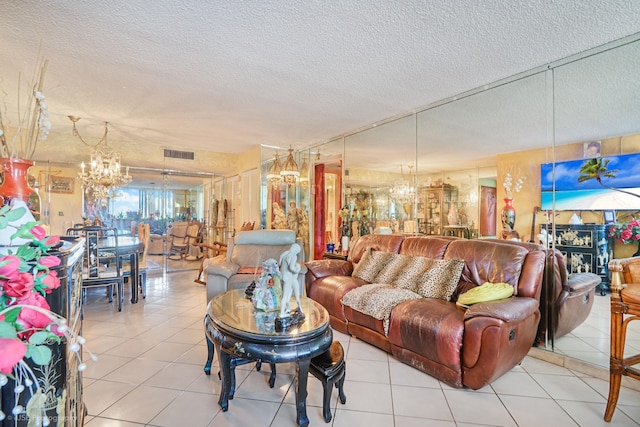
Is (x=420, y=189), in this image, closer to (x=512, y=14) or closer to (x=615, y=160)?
(x=615, y=160)

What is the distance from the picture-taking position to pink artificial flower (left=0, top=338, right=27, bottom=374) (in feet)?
1.58

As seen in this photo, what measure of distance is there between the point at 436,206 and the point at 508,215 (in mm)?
866

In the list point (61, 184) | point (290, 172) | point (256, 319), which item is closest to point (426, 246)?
point (256, 319)

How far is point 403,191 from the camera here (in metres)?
4.33

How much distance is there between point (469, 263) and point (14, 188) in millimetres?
3163

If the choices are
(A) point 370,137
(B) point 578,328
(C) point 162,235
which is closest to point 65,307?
(B) point 578,328

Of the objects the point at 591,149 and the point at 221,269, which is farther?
the point at 221,269

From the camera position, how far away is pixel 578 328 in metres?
2.66

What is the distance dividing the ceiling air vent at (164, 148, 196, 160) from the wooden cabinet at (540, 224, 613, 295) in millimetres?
5918

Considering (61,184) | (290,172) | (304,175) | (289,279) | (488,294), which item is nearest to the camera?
(289,279)

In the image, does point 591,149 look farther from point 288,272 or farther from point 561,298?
point 288,272

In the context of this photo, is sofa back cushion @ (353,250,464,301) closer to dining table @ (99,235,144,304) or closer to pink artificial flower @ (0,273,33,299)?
pink artificial flower @ (0,273,33,299)

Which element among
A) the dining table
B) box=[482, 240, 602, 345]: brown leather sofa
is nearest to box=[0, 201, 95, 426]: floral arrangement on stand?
box=[482, 240, 602, 345]: brown leather sofa

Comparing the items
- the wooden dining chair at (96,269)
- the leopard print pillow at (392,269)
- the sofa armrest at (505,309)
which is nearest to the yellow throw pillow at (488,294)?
the sofa armrest at (505,309)
